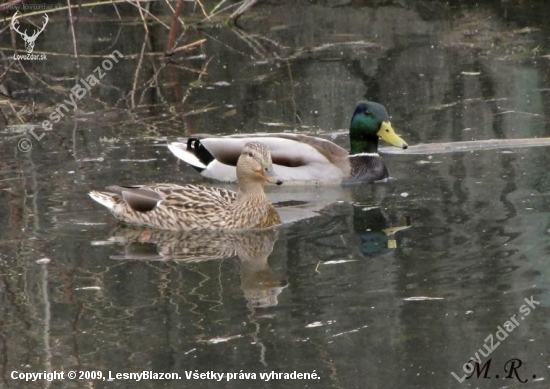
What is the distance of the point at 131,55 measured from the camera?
52.8ft

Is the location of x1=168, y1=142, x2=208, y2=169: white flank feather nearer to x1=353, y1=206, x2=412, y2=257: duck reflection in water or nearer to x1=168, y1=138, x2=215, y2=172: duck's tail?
x1=168, y1=138, x2=215, y2=172: duck's tail

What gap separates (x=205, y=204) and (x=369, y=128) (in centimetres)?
237

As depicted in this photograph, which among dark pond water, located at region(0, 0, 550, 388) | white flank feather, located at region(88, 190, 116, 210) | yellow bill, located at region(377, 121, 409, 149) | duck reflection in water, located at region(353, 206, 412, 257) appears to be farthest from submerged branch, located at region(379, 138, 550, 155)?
white flank feather, located at region(88, 190, 116, 210)

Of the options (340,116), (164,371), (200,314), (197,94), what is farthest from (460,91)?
(164,371)

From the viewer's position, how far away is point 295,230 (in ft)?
30.2

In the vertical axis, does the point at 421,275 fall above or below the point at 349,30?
below

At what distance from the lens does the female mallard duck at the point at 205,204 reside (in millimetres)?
9336

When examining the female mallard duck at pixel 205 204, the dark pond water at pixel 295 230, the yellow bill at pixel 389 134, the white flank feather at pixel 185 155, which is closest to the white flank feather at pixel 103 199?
the female mallard duck at pixel 205 204

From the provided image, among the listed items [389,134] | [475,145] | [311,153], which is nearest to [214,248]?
[311,153]

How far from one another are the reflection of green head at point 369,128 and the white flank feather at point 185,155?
138 cm

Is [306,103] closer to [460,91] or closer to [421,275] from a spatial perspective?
[460,91]

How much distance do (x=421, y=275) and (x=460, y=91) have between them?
590 cm

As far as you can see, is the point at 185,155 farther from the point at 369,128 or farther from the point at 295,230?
the point at 295,230

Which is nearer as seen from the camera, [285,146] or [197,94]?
[285,146]
